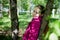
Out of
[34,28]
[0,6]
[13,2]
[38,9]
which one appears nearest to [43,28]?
[38,9]

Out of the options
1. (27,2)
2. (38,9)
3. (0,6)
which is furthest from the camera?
(27,2)

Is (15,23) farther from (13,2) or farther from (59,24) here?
(59,24)

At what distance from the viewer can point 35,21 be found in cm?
253

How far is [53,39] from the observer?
106cm

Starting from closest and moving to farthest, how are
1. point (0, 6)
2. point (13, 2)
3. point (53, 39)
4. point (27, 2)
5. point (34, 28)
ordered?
point (53, 39)
point (34, 28)
point (13, 2)
point (0, 6)
point (27, 2)

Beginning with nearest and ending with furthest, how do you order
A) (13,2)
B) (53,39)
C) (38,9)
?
(53,39) < (38,9) < (13,2)

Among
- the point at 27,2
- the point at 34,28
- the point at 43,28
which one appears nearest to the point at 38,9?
the point at 34,28

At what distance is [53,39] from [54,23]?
9 centimetres

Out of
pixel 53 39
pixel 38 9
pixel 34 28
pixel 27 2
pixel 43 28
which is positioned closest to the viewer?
pixel 53 39

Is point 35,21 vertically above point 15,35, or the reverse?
point 35,21

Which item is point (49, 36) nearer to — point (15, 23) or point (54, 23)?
point (54, 23)

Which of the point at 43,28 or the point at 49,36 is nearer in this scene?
the point at 49,36

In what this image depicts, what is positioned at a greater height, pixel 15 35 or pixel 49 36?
pixel 49 36

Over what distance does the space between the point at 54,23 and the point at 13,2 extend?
156 inches
